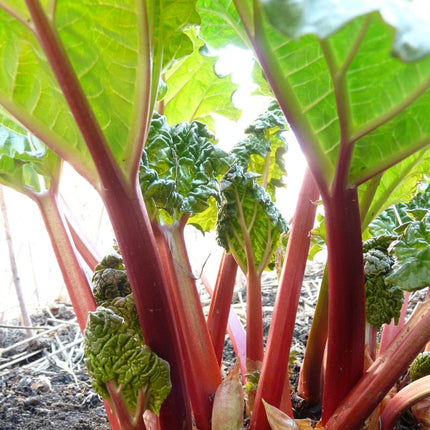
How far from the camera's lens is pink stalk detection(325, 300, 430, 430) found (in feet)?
2.87

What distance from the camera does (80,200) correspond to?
2500 millimetres

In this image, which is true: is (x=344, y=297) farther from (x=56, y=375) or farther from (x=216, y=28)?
(x=56, y=375)

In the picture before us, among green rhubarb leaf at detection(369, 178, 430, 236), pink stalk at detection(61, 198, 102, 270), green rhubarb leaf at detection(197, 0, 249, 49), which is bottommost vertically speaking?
green rhubarb leaf at detection(369, 178, 430, 236)

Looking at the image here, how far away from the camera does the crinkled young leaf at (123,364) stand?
827 mm

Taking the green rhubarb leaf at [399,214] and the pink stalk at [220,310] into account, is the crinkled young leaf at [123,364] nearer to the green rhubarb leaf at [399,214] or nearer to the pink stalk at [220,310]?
the pink stalk at [220,310]

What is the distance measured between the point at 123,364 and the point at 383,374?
1.53ft

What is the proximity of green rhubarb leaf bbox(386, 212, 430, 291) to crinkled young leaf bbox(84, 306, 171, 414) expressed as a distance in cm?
42

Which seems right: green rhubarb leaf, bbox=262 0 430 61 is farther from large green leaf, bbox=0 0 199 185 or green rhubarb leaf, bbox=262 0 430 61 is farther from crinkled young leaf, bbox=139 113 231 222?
crinkled young leaf, bbox=139 113 231 222

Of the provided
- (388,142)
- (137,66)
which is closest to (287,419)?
(388,142)

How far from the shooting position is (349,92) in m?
0.74

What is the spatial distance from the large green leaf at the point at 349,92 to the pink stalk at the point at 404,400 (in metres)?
0.42

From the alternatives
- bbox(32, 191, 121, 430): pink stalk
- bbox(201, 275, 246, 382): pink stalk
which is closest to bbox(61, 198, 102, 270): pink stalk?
bbox(32, 191, 121, 430): pink stalk

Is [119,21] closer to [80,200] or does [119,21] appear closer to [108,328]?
[108,328]

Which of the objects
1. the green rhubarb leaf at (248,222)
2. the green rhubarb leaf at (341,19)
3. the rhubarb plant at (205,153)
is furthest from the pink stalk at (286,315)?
the green rhubarb leaf at (341,19)
